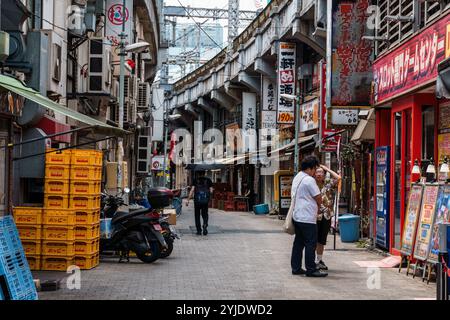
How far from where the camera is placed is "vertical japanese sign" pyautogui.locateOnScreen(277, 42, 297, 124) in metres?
31.5

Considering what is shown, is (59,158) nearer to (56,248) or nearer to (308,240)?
(56,248)

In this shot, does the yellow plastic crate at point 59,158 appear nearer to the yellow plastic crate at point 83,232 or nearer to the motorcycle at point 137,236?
the yellow plastic crate at point 83,232

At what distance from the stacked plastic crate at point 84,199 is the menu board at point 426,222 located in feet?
17.6

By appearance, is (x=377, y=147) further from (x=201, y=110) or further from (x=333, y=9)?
(x=201, y=110)

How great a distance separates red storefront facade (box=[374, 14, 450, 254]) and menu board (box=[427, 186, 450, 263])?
187cm

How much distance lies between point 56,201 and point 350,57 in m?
9.54

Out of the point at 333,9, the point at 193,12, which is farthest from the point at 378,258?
the point at 193,12

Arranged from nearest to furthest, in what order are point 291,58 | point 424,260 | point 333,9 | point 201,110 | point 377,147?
point 424,260 < point 377,147 < point 333,9 < point 291,58 < point 201,110

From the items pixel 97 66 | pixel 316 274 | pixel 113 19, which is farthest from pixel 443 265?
pixel 113 19

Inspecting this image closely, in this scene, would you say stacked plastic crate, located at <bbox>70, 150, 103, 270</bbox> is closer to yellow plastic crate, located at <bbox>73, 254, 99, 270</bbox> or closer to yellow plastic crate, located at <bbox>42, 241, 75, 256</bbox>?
yellow plastic crate, located at <bbox>73, 254, 99, 270</bbox>

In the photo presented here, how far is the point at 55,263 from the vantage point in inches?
477

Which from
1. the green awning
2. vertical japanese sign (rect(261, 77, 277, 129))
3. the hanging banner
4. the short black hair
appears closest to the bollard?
the green awning

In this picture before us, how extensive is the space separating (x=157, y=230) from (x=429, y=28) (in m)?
6.01

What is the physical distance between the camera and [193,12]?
48.5 meters
